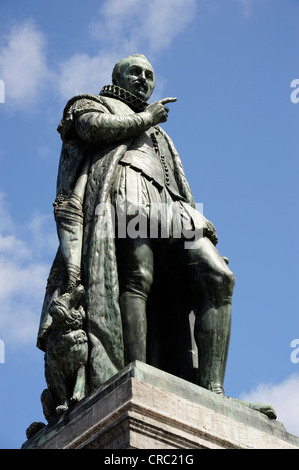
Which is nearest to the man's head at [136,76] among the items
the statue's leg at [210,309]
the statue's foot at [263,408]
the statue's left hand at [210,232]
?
the statue's left hand at [210,232]

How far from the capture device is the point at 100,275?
1025 centimetres

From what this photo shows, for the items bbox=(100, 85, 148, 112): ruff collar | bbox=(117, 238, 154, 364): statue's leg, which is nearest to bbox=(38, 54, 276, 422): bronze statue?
bbox=(117, 238, 154, 364): statue's leg

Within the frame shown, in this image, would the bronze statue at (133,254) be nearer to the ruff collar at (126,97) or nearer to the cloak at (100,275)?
the cloak at (100,275)

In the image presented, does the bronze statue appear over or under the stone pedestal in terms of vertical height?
over

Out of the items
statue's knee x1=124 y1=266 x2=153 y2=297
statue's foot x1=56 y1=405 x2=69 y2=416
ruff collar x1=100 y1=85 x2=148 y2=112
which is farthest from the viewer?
ruff collar x1=100 y1=85 x2=148 y2=112

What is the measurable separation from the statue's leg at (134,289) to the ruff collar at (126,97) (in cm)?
222

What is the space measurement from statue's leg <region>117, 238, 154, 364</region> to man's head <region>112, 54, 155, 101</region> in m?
2.49

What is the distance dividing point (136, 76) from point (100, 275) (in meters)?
3.22

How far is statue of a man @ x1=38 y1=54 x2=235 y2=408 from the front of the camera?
10.2 metres

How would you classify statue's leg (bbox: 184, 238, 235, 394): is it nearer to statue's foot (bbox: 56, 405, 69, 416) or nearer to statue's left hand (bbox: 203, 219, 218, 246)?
statue's left hand (bbox: 203, 219, 218, 246)

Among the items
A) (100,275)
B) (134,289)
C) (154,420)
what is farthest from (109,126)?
(154,420)

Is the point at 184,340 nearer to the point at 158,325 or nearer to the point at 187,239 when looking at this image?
the point at 158,325

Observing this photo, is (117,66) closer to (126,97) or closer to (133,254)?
(126,97)
